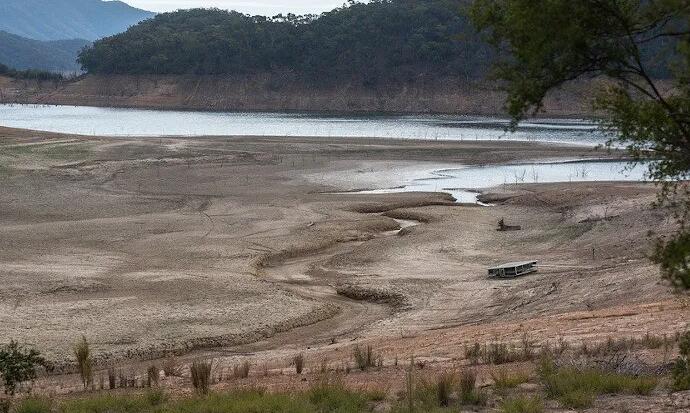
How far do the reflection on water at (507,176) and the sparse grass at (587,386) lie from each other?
26070 mm

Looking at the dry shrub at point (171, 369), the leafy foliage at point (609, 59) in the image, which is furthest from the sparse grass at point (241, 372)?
the leafy foliage at point (609, 59)

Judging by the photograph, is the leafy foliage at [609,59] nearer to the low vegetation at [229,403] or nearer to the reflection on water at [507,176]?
the low vegetation at [229,403]

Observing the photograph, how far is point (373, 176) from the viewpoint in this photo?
44.3m

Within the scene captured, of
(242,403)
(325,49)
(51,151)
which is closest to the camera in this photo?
(242,403)

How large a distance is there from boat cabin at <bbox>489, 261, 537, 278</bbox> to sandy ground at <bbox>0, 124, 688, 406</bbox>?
0.43 metres

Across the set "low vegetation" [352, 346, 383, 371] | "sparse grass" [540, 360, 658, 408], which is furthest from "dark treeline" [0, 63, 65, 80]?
"sparse grass" [540, 360, 658, 408]

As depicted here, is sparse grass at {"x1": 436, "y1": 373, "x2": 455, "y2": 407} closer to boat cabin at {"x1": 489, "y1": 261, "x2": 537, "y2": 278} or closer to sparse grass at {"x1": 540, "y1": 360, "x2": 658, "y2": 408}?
sparse grass at {"x1": 540, "y1": 360, "x2": 658, "y2": 408}

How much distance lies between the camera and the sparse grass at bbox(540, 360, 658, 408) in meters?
9.95

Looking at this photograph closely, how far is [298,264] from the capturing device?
24953 millimetres

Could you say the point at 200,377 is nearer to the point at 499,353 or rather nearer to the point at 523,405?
the point at 499,353

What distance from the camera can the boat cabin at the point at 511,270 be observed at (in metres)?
22.2

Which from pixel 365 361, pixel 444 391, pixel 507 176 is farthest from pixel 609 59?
pixel 507 176

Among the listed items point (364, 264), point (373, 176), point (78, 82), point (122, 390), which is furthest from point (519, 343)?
point (78, 82)

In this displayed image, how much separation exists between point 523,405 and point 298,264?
15718 millimetres
